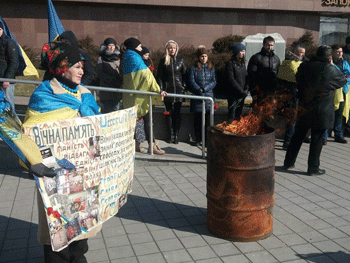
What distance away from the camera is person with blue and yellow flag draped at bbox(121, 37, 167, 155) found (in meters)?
6.97

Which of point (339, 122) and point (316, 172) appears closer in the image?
point (316, 172)

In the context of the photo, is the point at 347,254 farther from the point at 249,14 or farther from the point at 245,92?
the point at 249,14

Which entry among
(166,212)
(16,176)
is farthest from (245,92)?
(16,176)

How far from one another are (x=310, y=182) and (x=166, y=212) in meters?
2.34

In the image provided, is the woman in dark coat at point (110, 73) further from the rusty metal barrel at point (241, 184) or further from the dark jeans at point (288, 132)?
the rusty metal barrel at point (241, 184)

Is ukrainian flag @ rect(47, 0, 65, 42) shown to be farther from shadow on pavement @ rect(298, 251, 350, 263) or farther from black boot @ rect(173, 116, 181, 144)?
shadow on pavement @ rect(298, 251, 350, 263)

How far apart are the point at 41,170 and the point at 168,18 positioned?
69.5 feet

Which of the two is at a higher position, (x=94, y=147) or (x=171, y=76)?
Answer: (x=171, y=76)

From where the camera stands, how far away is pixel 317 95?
6539 millimetres

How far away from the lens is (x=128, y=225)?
16.0 ft

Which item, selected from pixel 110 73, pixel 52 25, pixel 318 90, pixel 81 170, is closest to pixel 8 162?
pixel 110 73

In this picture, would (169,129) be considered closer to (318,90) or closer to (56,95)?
(318,90)

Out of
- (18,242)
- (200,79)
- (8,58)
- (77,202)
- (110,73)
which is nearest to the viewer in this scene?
(77,202)

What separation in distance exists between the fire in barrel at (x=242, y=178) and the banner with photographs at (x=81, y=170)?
0.99 meters
